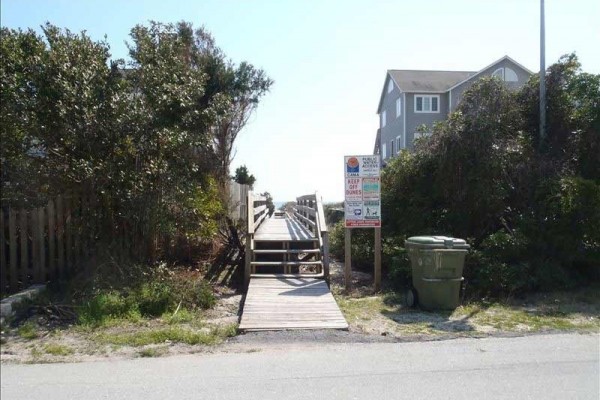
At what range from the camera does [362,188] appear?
9.23 metres

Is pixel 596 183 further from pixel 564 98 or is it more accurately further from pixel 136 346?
pixel 136 346

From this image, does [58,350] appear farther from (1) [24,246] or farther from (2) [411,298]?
(2) [411,298]

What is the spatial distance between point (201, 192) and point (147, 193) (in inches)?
61.3

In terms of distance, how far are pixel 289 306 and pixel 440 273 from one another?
2505mm

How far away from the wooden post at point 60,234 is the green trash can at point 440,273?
20.8 ft

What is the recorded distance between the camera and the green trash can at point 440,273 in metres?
7.81

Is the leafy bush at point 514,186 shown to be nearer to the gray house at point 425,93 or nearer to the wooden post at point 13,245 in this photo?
the wooden post at point 13,245

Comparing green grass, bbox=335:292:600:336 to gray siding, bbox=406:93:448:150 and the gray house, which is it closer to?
the gray house

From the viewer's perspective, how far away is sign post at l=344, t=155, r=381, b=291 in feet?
30.2

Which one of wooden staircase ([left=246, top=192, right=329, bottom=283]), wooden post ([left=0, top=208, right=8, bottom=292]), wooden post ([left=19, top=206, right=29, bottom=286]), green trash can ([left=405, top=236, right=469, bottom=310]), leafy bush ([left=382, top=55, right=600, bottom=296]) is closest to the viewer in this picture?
green trash can ([left=405, top=236, right=469, bottom=310])

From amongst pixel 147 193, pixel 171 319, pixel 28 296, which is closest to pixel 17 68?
pixel 147 193

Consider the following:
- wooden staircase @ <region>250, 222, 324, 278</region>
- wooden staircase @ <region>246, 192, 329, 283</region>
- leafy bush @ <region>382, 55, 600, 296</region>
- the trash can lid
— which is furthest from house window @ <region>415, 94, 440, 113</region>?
the trash can lid

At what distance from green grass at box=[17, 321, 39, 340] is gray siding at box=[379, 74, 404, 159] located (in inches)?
1162

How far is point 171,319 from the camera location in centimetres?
698
